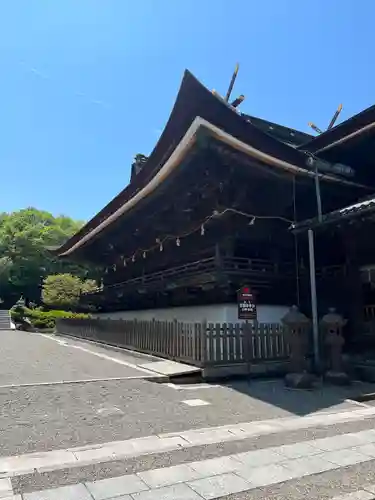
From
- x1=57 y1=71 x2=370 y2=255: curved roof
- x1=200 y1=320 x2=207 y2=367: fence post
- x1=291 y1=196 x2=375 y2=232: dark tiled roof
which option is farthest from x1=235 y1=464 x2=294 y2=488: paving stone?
x1=57 y1=71 x2=370 y2=255: curved roof

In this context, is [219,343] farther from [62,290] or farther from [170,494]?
[62,290]

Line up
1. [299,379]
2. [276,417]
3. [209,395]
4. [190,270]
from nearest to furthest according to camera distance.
Result: [276,417] → [209,395] → [299,379] → [190,270]

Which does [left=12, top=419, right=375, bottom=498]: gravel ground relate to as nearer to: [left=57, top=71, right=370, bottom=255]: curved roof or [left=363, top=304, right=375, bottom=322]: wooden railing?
[left=363, top=304, right=375, bottom=322]: wooden railing

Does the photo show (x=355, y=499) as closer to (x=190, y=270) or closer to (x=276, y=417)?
(x=276, y=417)

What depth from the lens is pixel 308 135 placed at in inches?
637

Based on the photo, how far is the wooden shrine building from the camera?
33.2ft

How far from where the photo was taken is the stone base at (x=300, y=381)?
24.7ft

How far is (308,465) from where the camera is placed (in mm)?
3762

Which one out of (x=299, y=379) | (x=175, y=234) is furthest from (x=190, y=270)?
(x=299, y=379)

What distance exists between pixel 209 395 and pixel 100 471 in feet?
12.1

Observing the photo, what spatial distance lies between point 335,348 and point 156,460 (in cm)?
530

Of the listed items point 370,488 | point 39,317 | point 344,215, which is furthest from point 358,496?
point 39,317

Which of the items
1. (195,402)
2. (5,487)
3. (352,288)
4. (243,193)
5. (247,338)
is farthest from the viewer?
(243,193)

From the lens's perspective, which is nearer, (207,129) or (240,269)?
(207,129)
